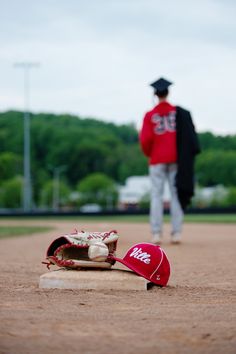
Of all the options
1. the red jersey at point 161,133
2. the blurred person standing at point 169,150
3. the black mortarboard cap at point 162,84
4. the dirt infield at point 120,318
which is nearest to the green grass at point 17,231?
the blurred person standing at point 169,150

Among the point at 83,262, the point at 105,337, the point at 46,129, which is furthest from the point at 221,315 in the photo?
the point at 46,129

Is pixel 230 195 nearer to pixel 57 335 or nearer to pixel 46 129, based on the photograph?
pixel 46 129

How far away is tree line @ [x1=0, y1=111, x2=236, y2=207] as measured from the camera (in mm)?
97806

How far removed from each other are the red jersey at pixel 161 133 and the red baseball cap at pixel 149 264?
5.15 meters

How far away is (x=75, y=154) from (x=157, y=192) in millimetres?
107337

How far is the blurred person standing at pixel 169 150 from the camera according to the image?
1056cm

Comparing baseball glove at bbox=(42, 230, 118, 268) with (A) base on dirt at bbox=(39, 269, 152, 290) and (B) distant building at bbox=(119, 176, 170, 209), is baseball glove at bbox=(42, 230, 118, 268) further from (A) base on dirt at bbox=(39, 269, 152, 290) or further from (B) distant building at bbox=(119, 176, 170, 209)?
(B) distant building at bbox=(119, 176, 170, 209)

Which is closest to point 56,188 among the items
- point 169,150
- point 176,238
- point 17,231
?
point 17,231

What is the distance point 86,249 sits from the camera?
5.76m

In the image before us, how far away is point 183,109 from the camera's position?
10.7m

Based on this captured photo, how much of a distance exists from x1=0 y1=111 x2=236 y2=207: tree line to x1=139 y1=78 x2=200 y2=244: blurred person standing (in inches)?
2903

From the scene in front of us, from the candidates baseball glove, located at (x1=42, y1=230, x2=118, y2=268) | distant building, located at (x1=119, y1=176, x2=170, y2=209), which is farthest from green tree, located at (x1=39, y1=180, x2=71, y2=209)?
baseball glove, located at (x1=42, y1=230, x2=118, y2=268)

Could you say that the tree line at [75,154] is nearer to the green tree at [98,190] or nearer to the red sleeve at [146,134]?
the green tree at [98,190]

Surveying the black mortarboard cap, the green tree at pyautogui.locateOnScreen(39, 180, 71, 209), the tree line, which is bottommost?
the black mortarboard cap
